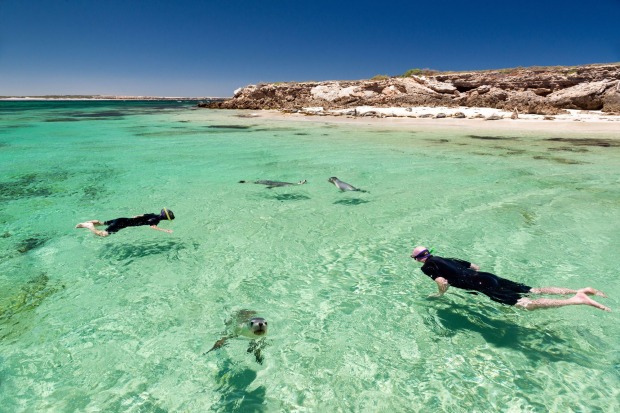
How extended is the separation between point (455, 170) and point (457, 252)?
764 centimetres

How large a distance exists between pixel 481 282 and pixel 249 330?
307cm

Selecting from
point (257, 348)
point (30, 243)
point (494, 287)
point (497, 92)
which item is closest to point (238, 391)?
point (257, 348)

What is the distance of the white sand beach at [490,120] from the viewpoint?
2525 cm

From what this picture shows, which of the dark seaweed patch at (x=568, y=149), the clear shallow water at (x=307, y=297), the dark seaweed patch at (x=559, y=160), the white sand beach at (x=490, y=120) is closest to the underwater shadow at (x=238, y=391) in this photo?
the clear shallow water at (x=307, y=297)

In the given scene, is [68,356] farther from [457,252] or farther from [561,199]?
[561,199]

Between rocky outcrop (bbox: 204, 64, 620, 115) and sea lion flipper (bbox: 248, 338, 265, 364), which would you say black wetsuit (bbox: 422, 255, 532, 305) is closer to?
sea lion flipper (bbox: 248, 338, 265, 364)

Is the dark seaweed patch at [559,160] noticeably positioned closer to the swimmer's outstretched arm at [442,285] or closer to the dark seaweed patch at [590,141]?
the dark seaweed patch at [590,141]

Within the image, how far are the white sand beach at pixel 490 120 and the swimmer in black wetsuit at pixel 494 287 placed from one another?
75.9 ft

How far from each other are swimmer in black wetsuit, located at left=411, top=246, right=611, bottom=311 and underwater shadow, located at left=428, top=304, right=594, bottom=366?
0.87ft

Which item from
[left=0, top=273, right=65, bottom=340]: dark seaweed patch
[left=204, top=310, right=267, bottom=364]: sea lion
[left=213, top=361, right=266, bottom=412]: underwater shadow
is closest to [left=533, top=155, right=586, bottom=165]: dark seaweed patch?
[left=204, top=310, right=267, bottom=364]: sea lion

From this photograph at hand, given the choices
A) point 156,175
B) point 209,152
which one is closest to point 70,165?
point 156,175

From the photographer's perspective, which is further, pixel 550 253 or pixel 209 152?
pixel 209 152

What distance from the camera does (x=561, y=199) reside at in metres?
9.79

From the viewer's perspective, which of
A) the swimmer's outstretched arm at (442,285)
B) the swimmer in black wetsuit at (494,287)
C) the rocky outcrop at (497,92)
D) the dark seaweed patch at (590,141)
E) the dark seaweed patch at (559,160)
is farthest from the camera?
the rocky outcrop at (497,92)
